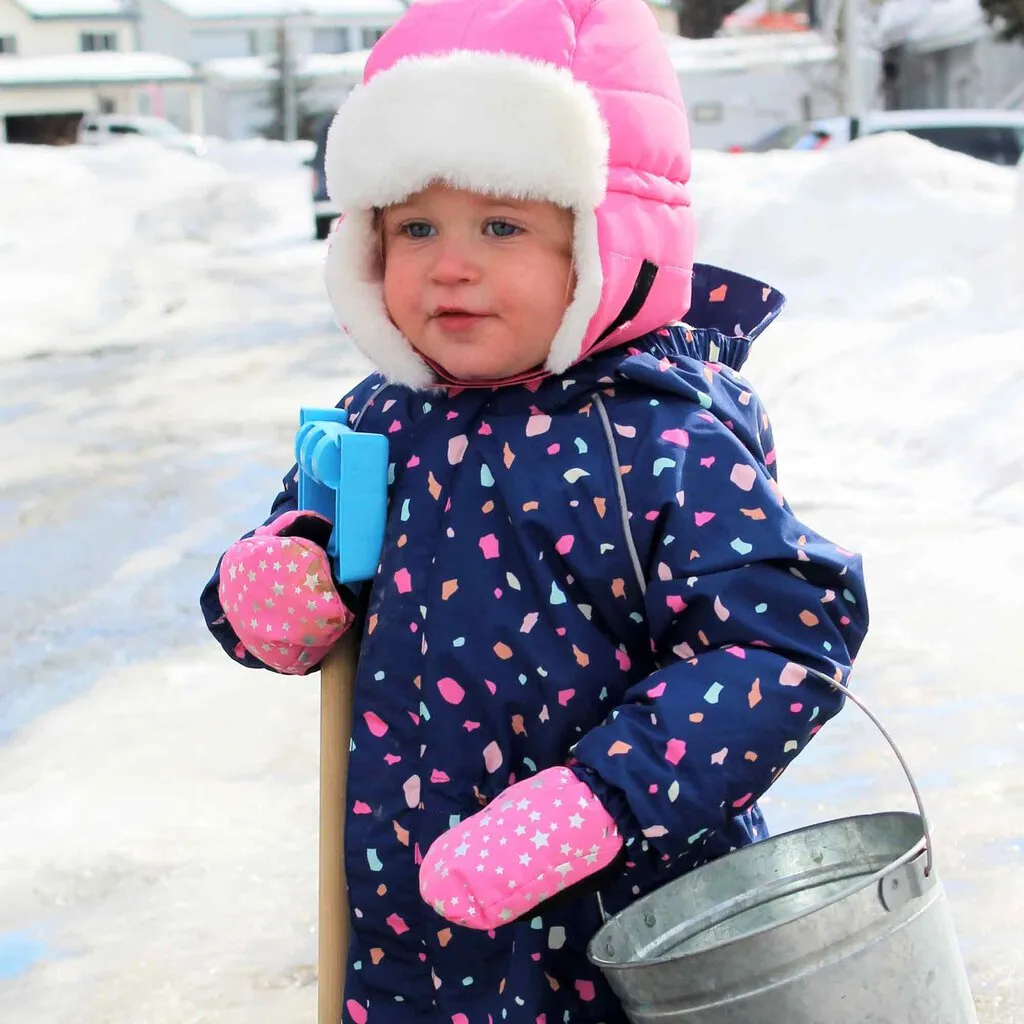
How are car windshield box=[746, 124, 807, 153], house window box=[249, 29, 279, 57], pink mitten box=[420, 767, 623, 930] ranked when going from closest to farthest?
pink mitten box=[420, 767, 623, 930]
car windshield box=[746, 124, 807, 153]
house window box=[249, 29, 279, 57]

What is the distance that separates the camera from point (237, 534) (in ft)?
17.9

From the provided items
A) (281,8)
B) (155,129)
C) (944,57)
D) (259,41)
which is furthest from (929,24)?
(259,41)

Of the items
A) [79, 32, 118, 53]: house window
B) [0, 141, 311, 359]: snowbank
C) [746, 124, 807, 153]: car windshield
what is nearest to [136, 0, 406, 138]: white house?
[79, 32, 118, 53]: house window

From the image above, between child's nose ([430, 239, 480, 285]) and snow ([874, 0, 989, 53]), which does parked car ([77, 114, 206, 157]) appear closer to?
snow ([874, 0, 989, 53])

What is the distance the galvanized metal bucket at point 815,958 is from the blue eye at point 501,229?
58 cm

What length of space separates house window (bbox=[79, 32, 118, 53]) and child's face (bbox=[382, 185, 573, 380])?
65.7 m

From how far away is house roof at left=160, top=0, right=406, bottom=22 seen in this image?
64812 mm

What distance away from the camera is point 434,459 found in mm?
1757

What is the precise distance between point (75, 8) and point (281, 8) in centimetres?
817

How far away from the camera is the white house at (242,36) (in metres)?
61.6

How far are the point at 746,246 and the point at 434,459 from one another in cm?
913

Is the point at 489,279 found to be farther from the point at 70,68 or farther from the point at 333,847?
the point at 70,68

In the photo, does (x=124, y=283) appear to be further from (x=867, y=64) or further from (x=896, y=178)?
(x=867, y=64)

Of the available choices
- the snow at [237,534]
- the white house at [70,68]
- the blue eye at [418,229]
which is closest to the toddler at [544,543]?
the blue eye at [418,229]
